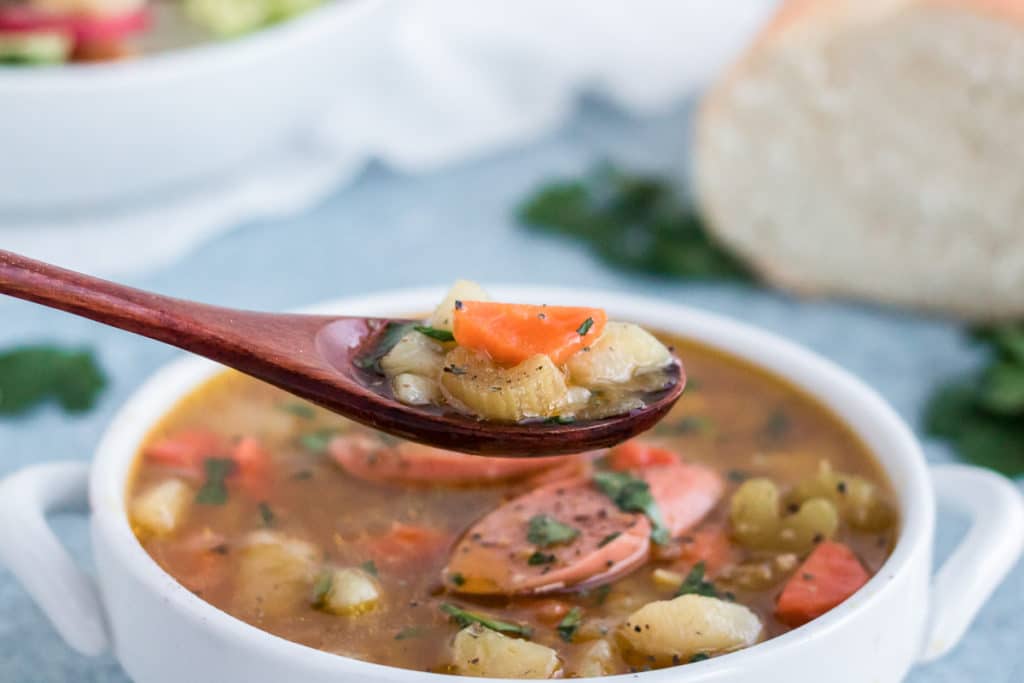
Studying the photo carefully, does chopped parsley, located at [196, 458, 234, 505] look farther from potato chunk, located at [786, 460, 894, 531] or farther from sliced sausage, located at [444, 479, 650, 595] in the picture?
potato chunk, located at [786, 460, 894, 531]

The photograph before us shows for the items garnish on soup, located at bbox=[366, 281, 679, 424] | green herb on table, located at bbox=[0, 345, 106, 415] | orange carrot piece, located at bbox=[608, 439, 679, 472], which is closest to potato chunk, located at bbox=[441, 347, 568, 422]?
garnish on soup, located at bbox=[366, 281, 679, 424]

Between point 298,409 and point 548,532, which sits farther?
point 298,409

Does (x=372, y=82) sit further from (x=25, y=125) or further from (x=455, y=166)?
(x=25, y=125)

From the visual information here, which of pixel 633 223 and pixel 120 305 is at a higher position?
pixel 120 305

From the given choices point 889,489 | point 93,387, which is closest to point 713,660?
point 889,489

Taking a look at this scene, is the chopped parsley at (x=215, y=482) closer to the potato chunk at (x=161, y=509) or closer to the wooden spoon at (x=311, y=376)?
the potato chunk at (x=161, y=509)

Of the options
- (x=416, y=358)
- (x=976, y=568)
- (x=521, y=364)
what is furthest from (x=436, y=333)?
(x=976, y=568)

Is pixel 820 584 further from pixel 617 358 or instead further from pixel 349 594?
pixel 349 594
